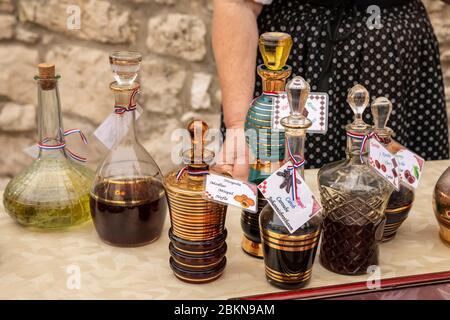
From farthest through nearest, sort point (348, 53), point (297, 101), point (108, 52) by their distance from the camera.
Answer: point (108, 52) → point (348, 53) → point (297, 101)

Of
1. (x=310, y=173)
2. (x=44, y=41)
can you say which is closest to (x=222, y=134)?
(x=310, y=173)

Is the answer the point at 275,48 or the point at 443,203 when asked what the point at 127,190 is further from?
the point at 443,203

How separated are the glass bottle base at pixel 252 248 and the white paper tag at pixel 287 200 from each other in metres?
0.15

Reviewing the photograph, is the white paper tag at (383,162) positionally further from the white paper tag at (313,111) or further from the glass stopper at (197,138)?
the glass stopper at (197,138)

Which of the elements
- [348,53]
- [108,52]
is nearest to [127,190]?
[348,53]

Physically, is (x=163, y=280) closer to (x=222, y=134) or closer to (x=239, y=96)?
(x=239, y=96)

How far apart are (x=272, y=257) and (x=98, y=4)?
1.58m

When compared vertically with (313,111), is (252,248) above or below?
below

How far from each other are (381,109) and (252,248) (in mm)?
271

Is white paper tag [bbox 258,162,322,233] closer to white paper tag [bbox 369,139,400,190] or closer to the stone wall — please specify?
white paper tag [bbox 369,139,400,190]

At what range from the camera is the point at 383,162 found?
88cm

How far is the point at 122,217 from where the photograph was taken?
3.11 ft

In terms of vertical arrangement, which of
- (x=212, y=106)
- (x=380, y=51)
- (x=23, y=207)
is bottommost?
(x=212, y=106)

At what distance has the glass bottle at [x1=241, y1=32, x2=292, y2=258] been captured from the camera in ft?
2.90
